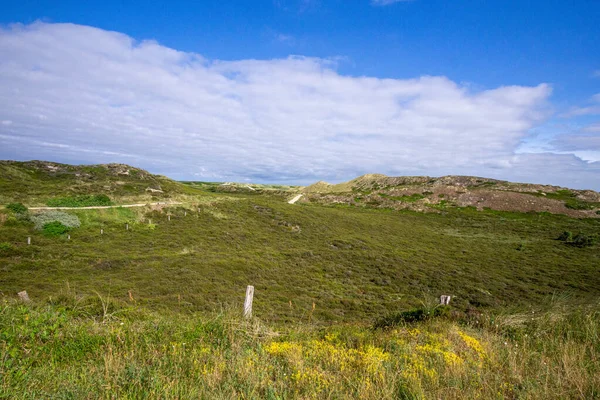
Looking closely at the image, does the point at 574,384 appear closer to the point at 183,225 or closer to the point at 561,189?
the point at 183,225

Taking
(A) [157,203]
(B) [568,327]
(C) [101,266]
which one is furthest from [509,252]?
(A) [157,203]

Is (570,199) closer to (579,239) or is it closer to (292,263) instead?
(579,239)

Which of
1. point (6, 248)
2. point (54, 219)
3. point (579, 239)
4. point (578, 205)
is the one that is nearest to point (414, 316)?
point (6, 248)

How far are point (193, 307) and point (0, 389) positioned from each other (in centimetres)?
1185

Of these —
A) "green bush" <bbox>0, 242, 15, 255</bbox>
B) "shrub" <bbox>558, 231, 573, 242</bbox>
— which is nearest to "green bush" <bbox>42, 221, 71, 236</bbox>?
"green bush" <bbox>0, 242, 15, 255</bbox>

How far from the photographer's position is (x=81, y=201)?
1283 inches

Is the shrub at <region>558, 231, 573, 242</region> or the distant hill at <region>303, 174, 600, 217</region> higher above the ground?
the distant hill at <region>303, 174, 600, 217</region>

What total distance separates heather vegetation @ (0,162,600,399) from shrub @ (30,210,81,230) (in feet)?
0.46

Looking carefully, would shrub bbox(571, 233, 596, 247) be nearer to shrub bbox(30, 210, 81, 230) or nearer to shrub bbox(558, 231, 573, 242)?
shrub bbox(558, 231, 573, 242)

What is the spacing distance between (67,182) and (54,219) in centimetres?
1977

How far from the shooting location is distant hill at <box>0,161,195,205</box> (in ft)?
110

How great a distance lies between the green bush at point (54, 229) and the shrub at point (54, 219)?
0.91 feet

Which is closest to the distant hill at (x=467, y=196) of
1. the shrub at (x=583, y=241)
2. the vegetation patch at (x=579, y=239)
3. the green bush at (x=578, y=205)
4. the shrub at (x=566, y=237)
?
the green bush at (x=578, y=205)

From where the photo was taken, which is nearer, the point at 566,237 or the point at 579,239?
the point at 579,239
